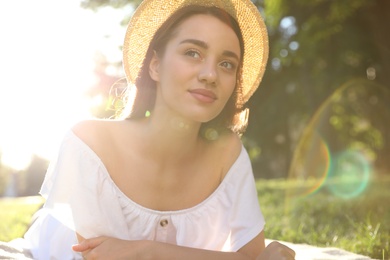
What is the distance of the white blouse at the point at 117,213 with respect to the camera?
269 centimetres

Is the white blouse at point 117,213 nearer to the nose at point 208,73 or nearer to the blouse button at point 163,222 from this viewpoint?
the blouse button at point 163,222

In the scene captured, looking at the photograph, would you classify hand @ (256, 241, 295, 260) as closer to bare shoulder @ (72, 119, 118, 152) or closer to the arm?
the arm

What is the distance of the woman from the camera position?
2.70 metres

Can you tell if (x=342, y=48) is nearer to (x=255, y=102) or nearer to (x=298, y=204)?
(x=255, y=102)

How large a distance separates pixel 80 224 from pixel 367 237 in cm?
260

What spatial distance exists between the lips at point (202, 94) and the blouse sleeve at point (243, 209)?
647 millimetres

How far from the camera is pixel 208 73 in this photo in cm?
270

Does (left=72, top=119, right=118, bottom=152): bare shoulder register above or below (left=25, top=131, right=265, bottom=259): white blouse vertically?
above

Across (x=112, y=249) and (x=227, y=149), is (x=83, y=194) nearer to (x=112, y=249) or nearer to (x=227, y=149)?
(x=112, y=249)

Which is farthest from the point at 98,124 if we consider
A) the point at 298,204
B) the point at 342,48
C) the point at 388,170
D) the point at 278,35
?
the point at 388,170

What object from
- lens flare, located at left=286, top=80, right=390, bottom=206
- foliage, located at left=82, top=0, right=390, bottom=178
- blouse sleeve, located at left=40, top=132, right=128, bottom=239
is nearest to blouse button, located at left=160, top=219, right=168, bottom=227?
blouse sleeve, located at left=40, top=132, right=128, bottom=239

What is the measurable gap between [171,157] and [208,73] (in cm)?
64

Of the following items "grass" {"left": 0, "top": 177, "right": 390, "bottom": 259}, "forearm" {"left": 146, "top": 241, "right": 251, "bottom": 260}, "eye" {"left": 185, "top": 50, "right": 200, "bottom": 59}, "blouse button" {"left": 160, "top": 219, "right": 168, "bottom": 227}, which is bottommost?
"grass" {"left": 0, "top": 177, "right": 390, "bottom": 259}

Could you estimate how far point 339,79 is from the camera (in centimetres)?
1521
